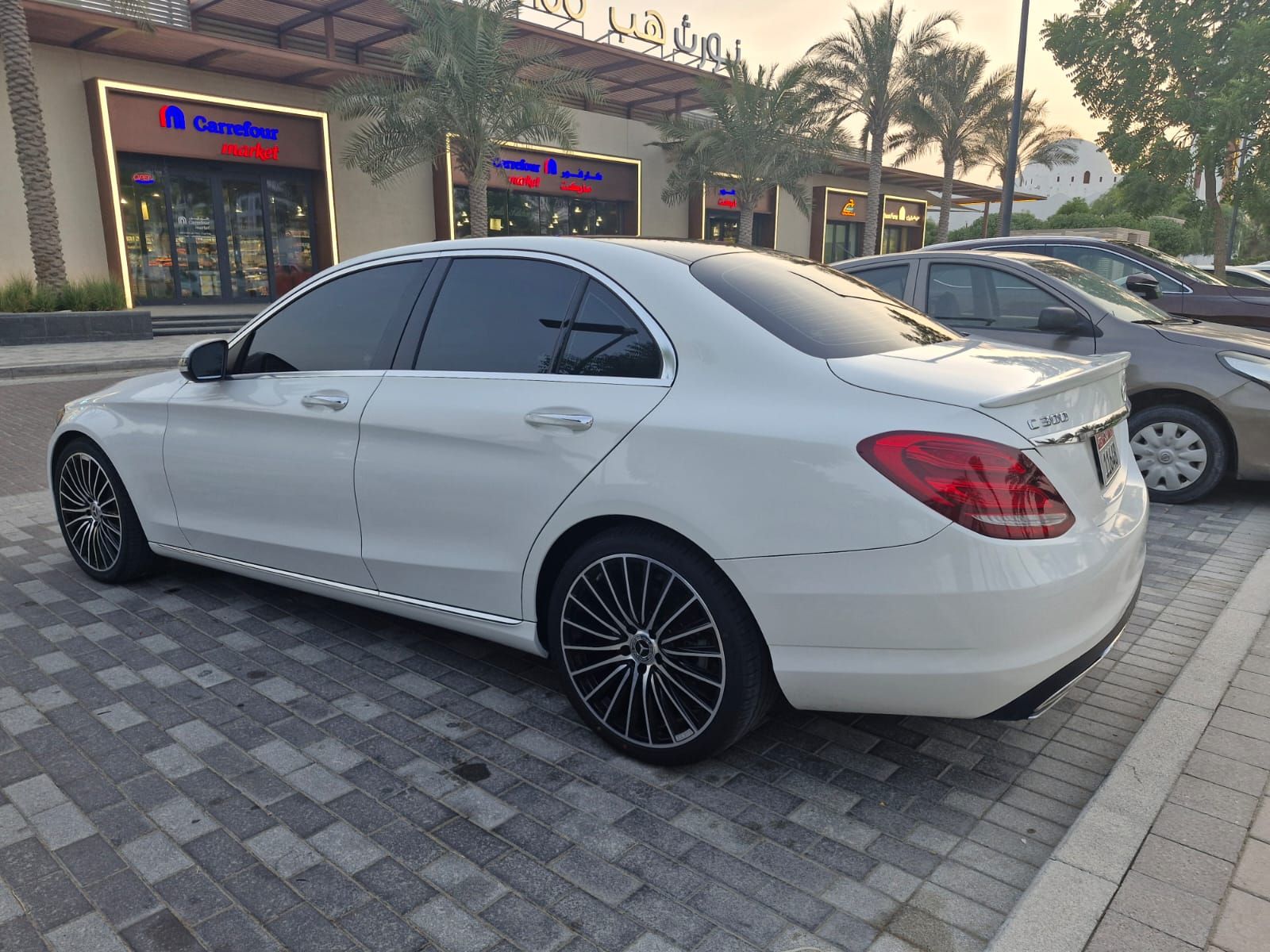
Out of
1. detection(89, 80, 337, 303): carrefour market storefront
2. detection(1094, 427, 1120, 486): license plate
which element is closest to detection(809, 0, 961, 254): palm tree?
detection(89, 80, 337, 303): carrefour market storefront

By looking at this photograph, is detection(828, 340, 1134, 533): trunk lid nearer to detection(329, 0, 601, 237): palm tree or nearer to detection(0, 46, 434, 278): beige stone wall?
detection(329, 0, 601, 237): palm tree

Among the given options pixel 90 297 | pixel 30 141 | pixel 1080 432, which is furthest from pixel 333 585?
pixel 30 141

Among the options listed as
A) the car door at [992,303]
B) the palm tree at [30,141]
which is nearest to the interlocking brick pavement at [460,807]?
the car door at [992,303]

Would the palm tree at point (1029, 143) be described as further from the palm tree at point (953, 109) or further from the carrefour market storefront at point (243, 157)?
the carrefour market storefront at point (243, 157)

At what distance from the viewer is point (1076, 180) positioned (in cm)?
12431

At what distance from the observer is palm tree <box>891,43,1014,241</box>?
3209 centimetres

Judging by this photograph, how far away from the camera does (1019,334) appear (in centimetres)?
646

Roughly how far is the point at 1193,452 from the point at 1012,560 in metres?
4.64

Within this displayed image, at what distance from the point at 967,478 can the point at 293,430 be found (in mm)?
2614

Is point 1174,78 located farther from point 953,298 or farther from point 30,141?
point 30,141

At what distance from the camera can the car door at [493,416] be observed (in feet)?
9.63

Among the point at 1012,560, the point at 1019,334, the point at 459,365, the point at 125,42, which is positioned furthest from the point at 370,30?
the point at 1012,560

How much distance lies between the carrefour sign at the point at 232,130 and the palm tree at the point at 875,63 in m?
17.6

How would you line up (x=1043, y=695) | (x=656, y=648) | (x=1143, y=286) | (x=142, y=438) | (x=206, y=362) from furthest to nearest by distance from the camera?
(x=1143, y=286)
(x=142, y=438)
(x=206, y=362)
(x=656, y=648)
(x=1043, y=695)
